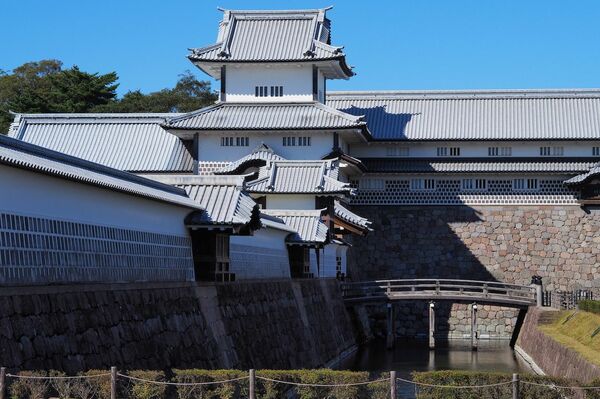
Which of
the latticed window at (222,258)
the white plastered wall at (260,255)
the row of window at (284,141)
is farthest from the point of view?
the row of window at (284,141)

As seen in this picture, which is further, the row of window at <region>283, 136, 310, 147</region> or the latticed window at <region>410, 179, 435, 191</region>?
the latticed window at <region>410, 179, 435, 191</region>

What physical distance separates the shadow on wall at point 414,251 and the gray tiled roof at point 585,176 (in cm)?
481

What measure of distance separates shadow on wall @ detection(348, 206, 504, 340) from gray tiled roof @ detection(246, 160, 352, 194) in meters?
9.46

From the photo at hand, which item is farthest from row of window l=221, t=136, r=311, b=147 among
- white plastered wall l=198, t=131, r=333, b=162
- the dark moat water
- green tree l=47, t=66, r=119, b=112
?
green tree l=47, t=66, r=119, b=112

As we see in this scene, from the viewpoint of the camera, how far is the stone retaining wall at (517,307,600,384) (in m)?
26.6

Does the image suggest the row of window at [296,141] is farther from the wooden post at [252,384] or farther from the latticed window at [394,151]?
the wooden post at [252,384]

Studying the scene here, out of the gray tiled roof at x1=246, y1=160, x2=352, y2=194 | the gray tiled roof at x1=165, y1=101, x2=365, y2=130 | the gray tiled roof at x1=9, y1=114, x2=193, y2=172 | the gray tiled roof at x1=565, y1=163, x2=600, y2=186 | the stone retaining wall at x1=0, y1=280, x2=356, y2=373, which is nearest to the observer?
the stone retaining wall at x1=0, y1=280, x2=356, y2=373

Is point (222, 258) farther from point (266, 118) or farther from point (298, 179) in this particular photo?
point (266, 118)

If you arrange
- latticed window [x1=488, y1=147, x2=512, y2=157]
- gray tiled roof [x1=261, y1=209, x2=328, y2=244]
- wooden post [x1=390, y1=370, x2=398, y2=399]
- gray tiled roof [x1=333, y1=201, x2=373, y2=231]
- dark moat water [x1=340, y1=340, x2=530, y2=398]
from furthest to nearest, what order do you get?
latticed window [x1=488, y1=147, x2=512, y2=157]
gray tiled roof [x1=333, y1=201, x2=373, y2=231]
dark moat water [x1=340, y1=340, x2=530, y2=398]
gray tiled roof [x1=261, y1=209, x2=328, y2=244]
wooden post [x1=390, y1=370, x2=398, y2=399]

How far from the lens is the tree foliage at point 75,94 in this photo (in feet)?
241

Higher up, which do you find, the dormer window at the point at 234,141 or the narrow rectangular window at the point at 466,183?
the dormer window at the point at 234,141

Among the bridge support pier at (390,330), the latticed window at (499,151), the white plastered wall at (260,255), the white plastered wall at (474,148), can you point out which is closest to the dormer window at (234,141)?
the white plastered wall at (474,148)

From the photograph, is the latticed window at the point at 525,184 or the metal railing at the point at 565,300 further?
the latticed window at the point at 525,184

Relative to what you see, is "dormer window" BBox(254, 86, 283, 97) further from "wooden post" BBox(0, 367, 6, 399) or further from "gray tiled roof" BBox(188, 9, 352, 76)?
"wooden post" BBox(0, 367, 6, 399)
